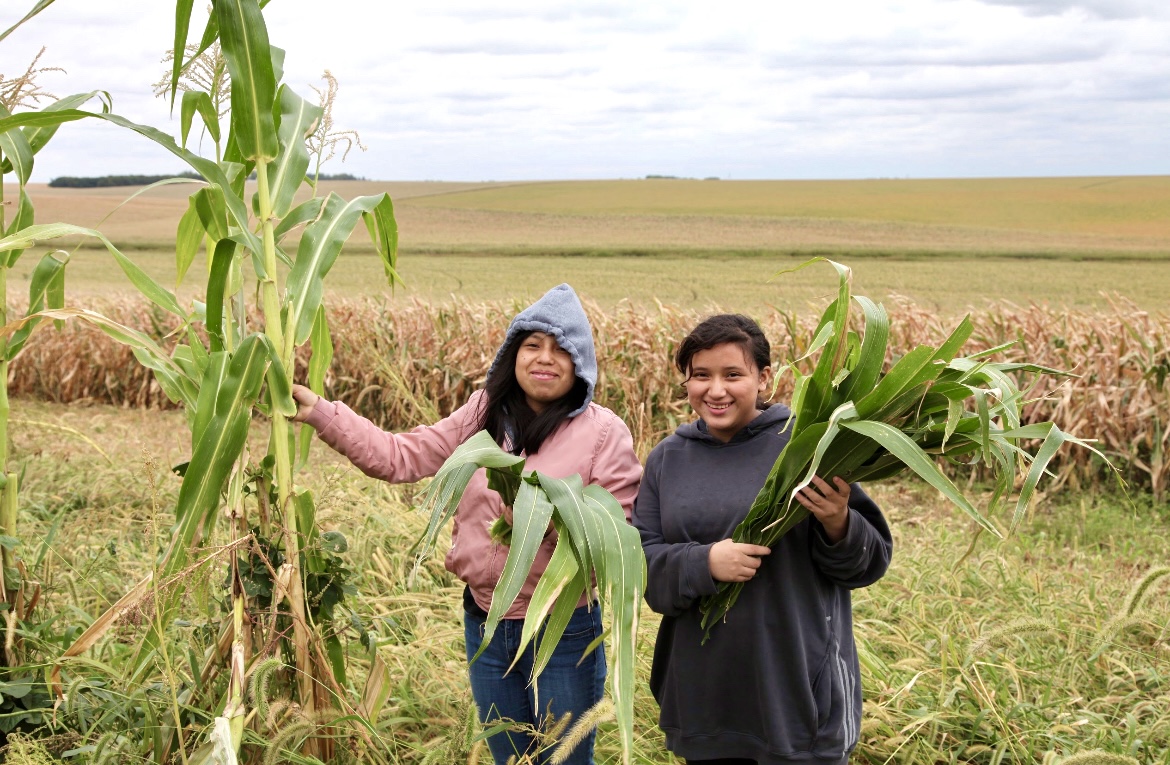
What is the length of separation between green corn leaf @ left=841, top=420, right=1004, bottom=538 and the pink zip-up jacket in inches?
29.2

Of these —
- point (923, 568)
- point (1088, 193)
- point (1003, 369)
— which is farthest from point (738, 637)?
point (1088, 193)

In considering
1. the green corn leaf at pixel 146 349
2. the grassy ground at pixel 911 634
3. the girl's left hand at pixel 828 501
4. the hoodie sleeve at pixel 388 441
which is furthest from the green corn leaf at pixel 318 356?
the girl's left hand at pixel 828 501

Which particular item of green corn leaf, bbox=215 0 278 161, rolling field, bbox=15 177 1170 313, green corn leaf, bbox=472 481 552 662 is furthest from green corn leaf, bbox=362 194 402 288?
rolling field, bbox=15 177 1170 313

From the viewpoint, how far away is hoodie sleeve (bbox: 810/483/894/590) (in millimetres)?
2023

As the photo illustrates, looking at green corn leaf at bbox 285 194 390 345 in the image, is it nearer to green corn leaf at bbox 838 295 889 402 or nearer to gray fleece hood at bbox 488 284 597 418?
gray fleece hood at bbox 488 284 597 418

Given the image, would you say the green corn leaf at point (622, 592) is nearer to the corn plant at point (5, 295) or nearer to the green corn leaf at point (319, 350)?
the green corn leaf at point (319, 350)

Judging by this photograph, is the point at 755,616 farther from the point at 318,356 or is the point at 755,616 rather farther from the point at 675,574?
the point at 318,356

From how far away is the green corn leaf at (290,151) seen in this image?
2.31 meters

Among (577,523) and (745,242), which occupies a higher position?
(745,242)

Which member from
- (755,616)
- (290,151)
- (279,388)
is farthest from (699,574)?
(290,151)

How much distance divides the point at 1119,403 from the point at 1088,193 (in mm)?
52225

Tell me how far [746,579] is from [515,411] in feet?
2.65

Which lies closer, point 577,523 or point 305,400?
point 577,523

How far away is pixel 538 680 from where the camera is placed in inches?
97.3
